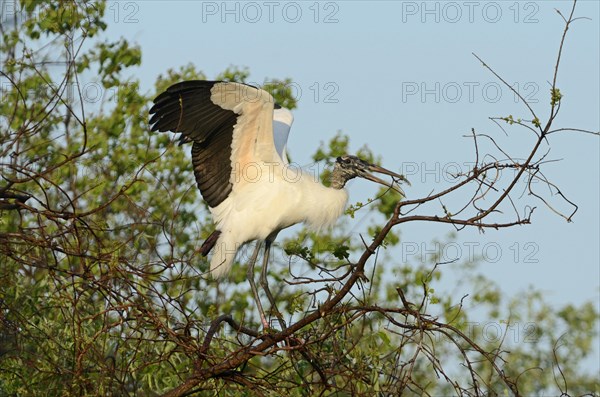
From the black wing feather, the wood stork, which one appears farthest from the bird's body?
the black wing feather

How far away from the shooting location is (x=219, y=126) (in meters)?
5.80

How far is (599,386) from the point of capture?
6824 millimetres

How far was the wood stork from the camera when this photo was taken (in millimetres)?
5816

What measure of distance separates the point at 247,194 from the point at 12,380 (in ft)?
5.95

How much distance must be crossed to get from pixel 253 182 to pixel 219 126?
50 centimetres

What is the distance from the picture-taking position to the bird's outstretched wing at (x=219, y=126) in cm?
556

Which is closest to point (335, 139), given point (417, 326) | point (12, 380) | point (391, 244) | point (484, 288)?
point (391, 244)

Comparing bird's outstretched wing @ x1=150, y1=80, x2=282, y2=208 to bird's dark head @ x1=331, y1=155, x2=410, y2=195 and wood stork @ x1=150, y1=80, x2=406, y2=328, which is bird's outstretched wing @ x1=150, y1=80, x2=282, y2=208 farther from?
bird's dark head @ x1=331, y1=155, x2=410, y2=195

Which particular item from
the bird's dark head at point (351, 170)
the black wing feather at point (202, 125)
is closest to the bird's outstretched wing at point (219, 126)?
the black wing feather at point (202, 125)

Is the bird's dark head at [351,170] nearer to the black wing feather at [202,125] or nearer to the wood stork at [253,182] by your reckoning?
the wood stork at [253,182]

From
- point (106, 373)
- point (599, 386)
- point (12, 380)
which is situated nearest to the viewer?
point (106, 373)

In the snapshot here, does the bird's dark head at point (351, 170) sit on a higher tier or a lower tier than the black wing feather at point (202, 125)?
higher

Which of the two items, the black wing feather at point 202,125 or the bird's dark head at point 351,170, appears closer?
the black wing feather at point 202,125

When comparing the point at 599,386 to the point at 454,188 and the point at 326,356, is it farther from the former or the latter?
the point at 454,188
